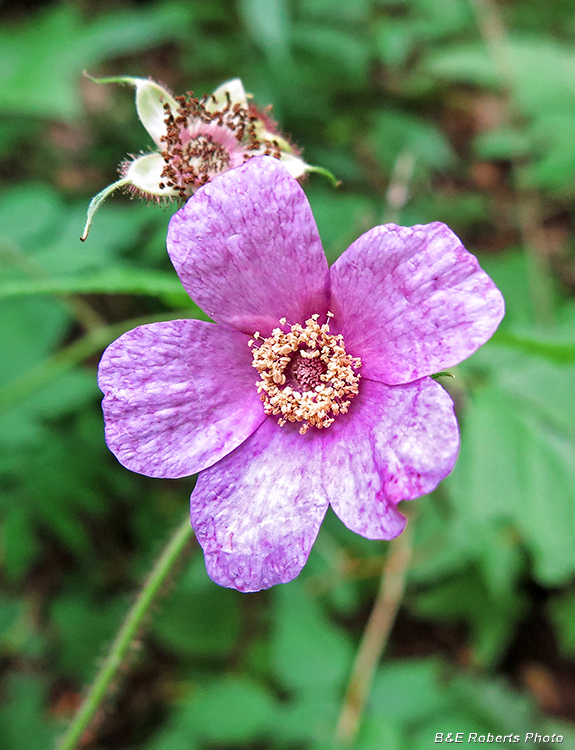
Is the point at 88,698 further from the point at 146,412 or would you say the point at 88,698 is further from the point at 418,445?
the point at 418,445

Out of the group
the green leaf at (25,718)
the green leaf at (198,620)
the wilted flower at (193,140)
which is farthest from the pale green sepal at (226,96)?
the green leaf at (25,718)

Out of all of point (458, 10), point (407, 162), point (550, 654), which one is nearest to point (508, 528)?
point (550, 654)

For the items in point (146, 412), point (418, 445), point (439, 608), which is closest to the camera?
point (418, 445)

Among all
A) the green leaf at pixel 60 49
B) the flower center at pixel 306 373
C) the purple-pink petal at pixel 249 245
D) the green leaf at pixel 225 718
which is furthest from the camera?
the green leaf at pixel 60 49

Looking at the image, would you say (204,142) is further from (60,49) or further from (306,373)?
(60,49)

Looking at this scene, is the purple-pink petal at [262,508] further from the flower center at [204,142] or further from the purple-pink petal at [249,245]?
the flower center at [204,142]

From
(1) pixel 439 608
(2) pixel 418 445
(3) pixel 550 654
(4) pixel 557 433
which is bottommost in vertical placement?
(3) pixel 550 654
